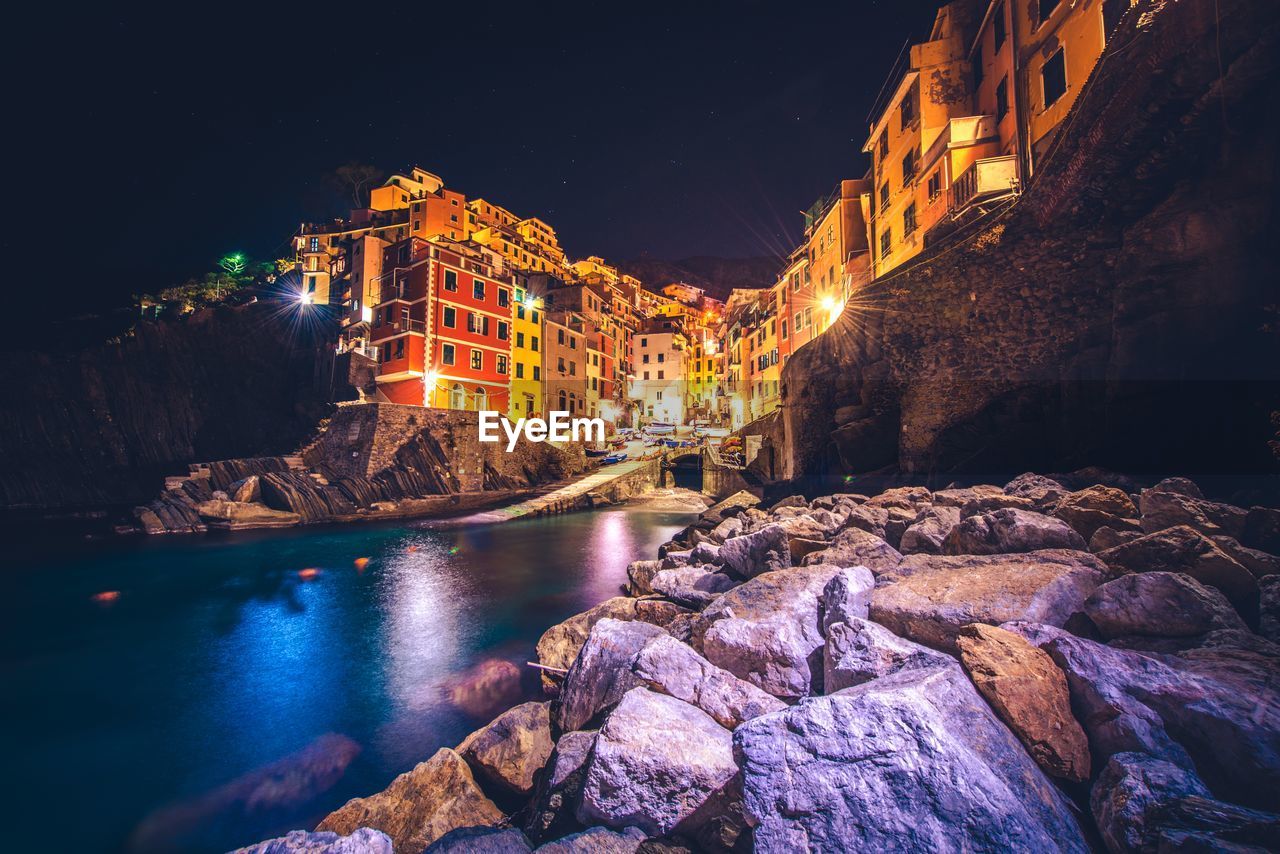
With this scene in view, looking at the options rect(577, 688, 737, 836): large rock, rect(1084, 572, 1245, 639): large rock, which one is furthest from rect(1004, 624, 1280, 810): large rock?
rect(577, 688, 737, 836): large rock

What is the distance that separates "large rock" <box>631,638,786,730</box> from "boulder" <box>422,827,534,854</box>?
4.04ft

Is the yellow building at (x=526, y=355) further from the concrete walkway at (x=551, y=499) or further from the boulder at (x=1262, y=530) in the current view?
the boulder at (x=1262, y=530)

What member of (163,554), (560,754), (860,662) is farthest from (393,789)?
(163,554)

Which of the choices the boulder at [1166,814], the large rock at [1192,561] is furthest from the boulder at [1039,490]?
the boulder at [1166,814]

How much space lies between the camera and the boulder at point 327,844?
2.70m

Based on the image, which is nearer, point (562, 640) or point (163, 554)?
point (562, 640)

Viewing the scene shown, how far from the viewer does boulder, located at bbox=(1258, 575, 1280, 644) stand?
290 cm

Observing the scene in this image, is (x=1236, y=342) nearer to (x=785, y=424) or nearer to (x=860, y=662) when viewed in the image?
(x=860, y=662)

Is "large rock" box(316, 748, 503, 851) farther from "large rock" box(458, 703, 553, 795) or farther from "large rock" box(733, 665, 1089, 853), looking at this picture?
"large rock" box(733, 665, 1089, 853)

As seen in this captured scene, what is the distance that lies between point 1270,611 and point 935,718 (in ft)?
9.76

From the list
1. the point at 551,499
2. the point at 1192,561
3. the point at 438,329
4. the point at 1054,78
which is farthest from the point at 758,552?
the point at 438,329

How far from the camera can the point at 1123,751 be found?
215 cm

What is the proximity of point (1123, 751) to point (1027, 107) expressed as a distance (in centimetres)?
2190

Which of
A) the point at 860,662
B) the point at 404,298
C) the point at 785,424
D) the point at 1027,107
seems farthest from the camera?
the point at 404,298
